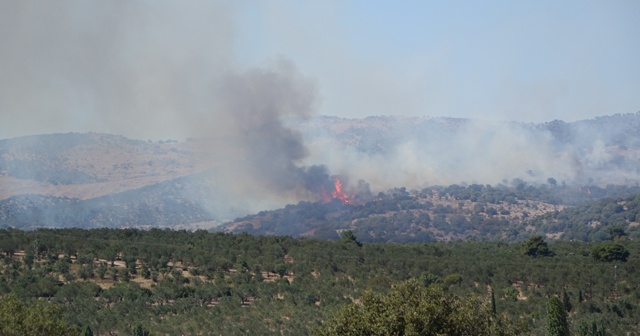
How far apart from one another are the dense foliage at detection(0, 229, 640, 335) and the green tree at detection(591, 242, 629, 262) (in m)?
1.16

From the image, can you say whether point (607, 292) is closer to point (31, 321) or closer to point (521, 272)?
point (521, 272)

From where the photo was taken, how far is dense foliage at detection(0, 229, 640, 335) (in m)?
84.2

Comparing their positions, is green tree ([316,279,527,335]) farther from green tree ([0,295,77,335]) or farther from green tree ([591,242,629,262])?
green tree ([591,242,629,262])

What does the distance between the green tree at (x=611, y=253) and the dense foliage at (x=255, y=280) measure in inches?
45.6

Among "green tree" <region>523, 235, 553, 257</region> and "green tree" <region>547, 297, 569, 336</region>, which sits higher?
"green tree" <region>523, 235, 553, 257</region>

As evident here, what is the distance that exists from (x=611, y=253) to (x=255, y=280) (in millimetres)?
48831

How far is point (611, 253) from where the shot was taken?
401 ft

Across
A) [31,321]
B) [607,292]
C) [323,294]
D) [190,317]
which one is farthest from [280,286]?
[31,321]

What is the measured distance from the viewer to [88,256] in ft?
344

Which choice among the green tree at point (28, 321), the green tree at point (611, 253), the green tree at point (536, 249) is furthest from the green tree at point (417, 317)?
the green tree at point (536, 249)

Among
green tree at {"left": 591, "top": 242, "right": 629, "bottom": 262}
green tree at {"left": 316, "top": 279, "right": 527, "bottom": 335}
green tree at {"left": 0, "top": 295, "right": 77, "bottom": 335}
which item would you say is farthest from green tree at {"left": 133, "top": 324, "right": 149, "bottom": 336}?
green tree at {"left": 591, "top": 242, "right": 629, "bottom": 262}

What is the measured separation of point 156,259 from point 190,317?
80.9ft

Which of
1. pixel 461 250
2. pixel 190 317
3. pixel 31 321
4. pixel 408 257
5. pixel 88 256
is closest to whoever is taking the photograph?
pixel 31 321

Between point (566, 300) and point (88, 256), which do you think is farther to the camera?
point (88, 256)
